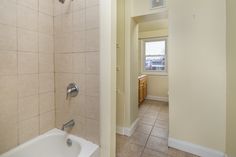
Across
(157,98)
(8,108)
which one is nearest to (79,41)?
(8,108)

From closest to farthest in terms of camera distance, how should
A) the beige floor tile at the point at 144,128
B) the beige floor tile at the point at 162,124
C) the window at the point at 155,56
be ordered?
the beige floor tile at the point at 144,128 → the beige floor tile at the point at 162,124 → the window at the point at 155,56

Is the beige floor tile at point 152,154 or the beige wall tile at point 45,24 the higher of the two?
the beige wall tile at point 45,24

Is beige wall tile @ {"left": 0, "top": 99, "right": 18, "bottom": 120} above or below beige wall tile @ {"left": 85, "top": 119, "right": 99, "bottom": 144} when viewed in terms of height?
above

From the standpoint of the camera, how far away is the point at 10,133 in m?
1.18

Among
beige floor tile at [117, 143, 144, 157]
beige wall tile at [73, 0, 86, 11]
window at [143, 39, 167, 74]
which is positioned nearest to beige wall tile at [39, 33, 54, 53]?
beige wall tile at [73, 0, 86, 11]

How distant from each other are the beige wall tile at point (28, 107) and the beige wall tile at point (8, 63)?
28cm

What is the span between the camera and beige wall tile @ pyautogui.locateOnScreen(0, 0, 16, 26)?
3.64 feet

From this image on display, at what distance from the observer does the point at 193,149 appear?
189cm

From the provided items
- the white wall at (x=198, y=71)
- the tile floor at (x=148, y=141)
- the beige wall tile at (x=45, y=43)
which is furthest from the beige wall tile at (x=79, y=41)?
the tile floor at (x=148, y=141)

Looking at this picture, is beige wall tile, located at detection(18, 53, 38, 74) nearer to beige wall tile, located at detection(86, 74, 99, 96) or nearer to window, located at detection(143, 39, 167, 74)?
beige wall tile, located at detection(86, 74, 99, 96)

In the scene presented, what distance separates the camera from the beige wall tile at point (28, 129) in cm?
127

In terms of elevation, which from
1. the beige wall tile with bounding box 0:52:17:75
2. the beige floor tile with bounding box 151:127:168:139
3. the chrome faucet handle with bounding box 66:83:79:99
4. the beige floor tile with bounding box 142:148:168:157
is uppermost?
the beige wall tile with bounding box 0:52:17:75

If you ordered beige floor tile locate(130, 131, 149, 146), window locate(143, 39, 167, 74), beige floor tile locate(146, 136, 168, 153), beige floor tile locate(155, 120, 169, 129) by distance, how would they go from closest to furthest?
beige floor tile locate(146, 136, 168, 153) < beige floor tile locate(130, 131, 149, 146) < beige floor tile locate(155, 120, 169, 129) < window locate(143, 39, 167, 74)

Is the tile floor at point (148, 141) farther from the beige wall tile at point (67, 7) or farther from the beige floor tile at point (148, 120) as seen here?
the beige wall tile at point (67, 7)
